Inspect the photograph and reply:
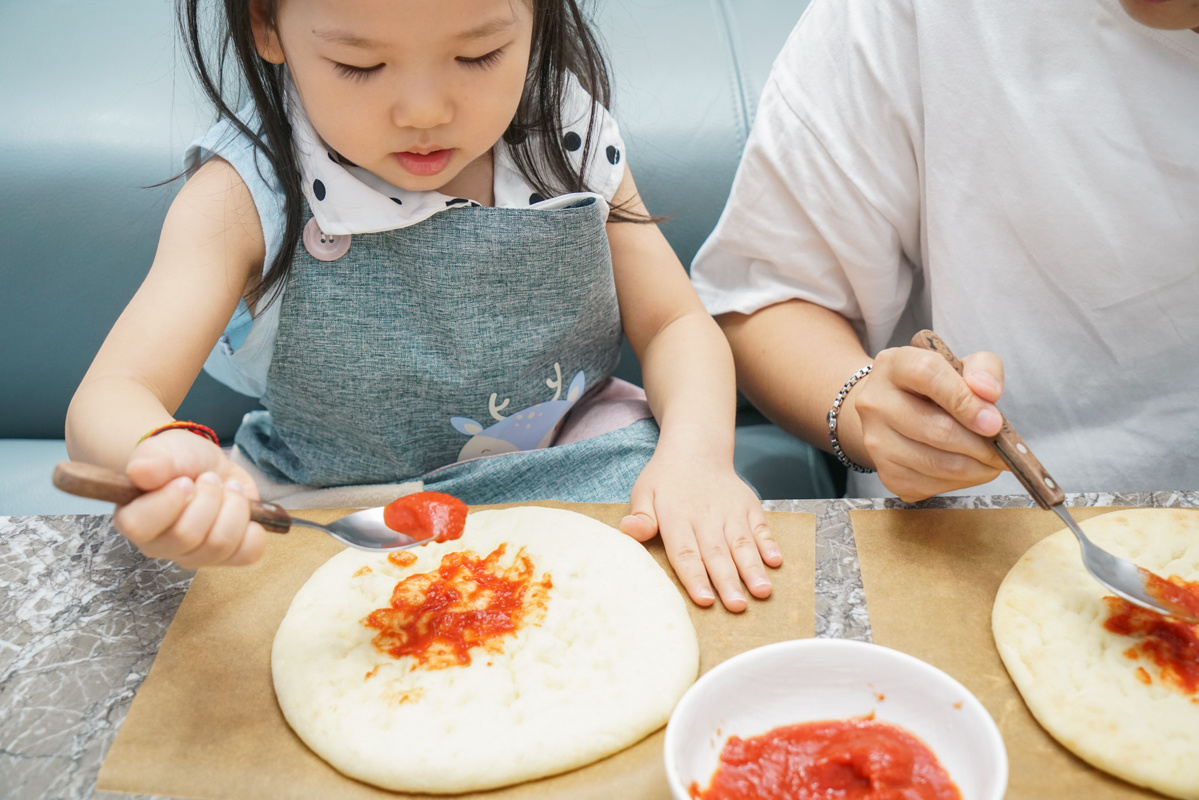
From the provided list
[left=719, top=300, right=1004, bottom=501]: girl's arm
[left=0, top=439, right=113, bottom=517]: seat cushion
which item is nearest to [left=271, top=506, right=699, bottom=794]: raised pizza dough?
[left=719, top=300, right=1004, bottom=501]: girl's arm

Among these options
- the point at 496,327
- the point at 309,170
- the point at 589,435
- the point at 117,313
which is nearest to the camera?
the point at 309,170

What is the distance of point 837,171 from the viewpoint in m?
1.34

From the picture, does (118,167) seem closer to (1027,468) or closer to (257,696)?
(257,696)

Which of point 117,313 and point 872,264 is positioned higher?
point 872,264

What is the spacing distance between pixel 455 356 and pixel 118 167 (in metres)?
1.03

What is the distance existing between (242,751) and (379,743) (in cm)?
13

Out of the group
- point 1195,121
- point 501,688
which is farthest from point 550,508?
point 1195,121

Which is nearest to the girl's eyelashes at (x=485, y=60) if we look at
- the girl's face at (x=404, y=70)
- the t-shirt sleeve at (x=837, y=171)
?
the girl's face at (x=404, y=70)

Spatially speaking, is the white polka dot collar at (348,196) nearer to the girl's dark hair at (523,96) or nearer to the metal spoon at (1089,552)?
the girl's dark hair at (523,96)

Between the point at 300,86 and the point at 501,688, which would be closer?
the point at 501,688

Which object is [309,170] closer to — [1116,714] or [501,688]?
[501,688]

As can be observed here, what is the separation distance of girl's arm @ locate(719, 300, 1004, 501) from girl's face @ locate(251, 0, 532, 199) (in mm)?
564

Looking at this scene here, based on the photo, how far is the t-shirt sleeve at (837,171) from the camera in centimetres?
130

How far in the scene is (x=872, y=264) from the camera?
54.2 inches
